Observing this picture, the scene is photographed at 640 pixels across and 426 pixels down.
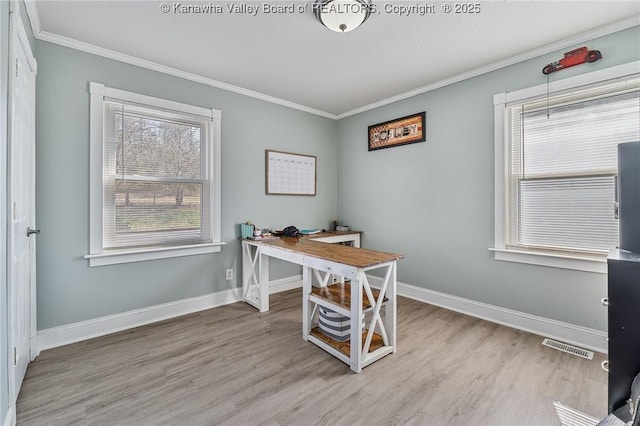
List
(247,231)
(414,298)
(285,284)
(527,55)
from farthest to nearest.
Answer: (285,284) < (414,298) < (247,231) < (527,55)

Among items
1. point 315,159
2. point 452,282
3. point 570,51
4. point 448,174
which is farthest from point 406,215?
point 570,51

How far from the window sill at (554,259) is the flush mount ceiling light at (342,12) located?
2404 mm

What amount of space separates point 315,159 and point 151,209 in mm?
2248

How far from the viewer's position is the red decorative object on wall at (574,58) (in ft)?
7.45

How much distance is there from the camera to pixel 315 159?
4.24m

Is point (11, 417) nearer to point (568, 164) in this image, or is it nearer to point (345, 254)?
point (345, 254)

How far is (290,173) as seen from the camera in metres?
3.96

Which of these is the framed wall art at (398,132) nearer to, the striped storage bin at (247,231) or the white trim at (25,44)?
the striped storage bin at (247,231)

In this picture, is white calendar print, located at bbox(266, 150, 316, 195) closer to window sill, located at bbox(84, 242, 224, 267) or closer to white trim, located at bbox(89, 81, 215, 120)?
white trim, located at bbox(89, 81, 215, 120)

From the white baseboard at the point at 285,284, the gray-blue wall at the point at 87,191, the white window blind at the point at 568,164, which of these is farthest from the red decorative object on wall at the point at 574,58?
the white baseboard at the point at 285,284

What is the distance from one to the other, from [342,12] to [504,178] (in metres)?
2.11

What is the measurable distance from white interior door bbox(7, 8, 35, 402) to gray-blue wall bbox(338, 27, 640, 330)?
340cm

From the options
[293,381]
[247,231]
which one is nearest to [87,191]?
[247,231]

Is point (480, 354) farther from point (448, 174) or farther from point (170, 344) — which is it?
point (170, 344)
